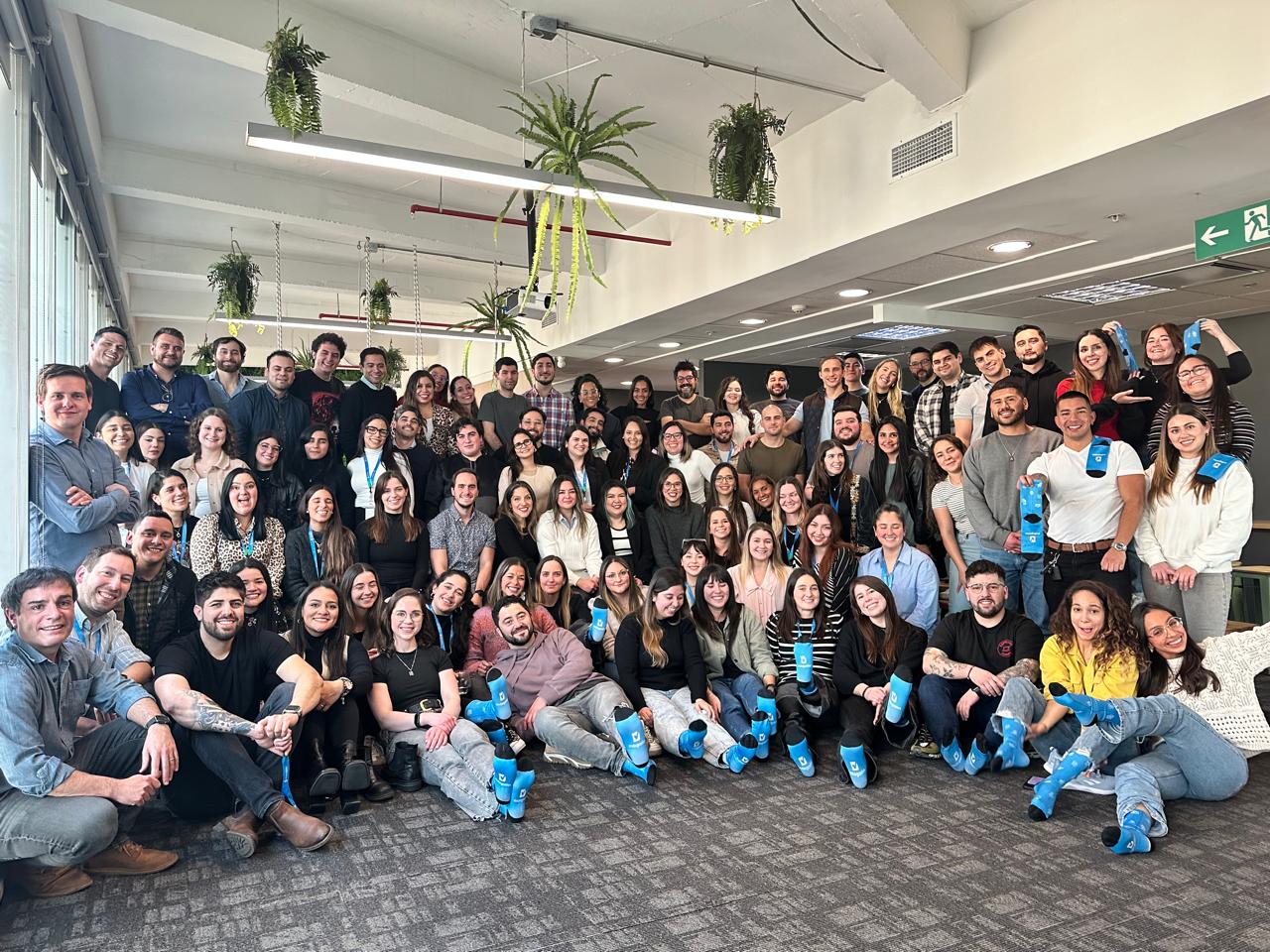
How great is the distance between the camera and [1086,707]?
3.01 metres

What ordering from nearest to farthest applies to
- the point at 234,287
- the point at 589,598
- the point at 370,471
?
the point at 589,598 < the point at 370,471 < the point at 234,287

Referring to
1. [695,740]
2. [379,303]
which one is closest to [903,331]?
[379,303]

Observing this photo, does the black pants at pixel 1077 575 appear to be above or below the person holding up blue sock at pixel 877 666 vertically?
above

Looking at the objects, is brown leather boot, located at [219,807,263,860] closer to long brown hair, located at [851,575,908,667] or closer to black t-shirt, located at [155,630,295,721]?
black t-shirt, located at [155,630,295,721]

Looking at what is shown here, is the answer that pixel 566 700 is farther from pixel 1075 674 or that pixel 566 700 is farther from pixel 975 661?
pixel 1075 674

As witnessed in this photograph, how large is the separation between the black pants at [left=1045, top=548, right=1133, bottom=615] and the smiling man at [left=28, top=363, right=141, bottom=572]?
13.1ft

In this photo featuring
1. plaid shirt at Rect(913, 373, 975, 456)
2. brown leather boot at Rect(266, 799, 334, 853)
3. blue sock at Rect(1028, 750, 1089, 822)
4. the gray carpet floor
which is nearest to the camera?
the gray carpet floor

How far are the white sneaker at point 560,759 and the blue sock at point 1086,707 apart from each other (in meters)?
1.86

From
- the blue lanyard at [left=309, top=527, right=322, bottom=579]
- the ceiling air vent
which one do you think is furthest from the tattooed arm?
the ceiling air vent

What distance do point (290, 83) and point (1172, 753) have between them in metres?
4.77

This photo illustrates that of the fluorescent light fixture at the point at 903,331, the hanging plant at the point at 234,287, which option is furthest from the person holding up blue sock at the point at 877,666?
the hanging plant at the point at 234,287

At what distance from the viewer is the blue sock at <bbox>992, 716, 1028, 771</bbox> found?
338cm

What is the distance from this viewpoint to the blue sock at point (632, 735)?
11.5 ft

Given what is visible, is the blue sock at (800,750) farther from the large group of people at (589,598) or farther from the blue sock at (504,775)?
the blue sock at (504,775)
